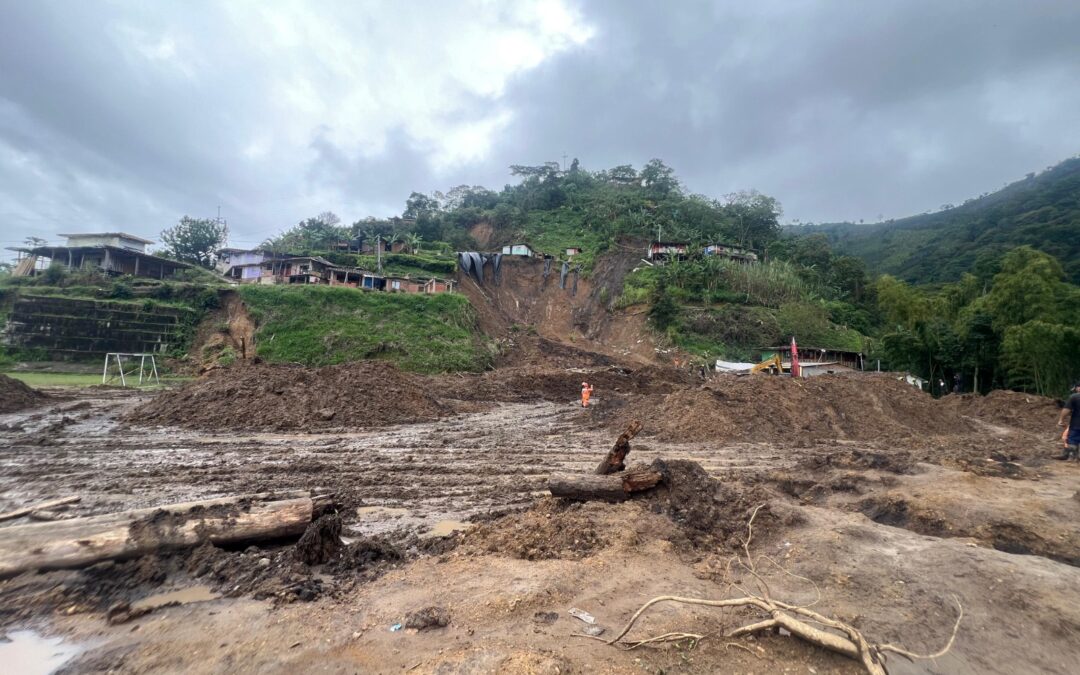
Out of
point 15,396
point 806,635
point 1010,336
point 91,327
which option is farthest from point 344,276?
point 806,635

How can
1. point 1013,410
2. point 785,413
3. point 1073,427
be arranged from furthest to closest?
point 1013,410
point 785,413
point 1073,427

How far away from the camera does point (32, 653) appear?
331 centimetres

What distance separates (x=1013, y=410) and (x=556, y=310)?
116 feet

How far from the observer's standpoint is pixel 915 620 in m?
3.61

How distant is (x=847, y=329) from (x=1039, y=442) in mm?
37534

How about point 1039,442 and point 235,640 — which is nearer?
point 235,640

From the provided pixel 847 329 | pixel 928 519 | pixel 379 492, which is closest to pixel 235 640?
pixel 379 492

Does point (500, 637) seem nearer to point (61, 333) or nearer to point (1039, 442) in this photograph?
point (1039, 442)

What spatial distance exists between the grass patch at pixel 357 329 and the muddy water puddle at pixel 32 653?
1121 inches

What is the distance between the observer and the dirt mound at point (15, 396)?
16.1 meters

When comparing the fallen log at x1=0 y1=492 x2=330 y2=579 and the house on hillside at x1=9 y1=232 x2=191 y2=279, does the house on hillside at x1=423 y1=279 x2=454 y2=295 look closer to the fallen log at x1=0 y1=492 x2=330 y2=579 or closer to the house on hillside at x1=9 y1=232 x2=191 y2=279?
the house on hillside at x1=9 y1=232 x2=191 y2=279

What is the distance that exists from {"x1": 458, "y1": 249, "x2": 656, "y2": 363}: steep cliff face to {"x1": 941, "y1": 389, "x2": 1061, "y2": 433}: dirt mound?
20.9 meters

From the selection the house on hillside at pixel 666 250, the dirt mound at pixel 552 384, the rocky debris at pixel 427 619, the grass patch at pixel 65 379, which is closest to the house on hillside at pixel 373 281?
the grass patch at pixel 65 379

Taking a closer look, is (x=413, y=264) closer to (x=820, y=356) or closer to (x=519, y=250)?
(x=519, y=250)
